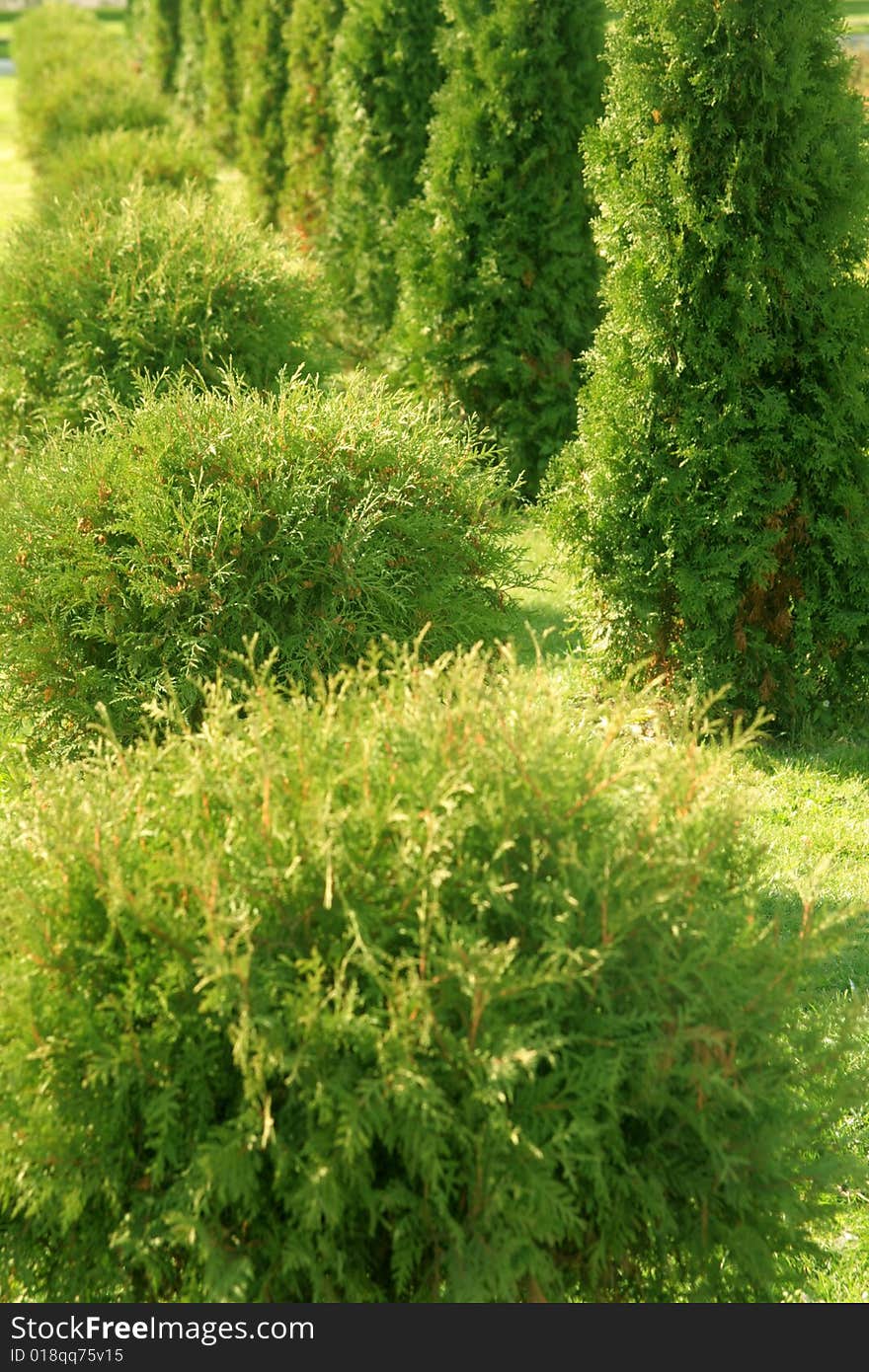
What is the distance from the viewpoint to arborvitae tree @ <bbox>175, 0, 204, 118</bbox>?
19609 mm

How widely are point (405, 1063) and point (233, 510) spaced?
235cm

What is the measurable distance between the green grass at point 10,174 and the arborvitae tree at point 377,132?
6400 millimetres

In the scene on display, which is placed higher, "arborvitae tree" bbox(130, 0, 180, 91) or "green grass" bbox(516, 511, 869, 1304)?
"arborvitae tree" bbox(130, 0, 180, 91)

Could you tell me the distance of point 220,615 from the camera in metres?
4.21

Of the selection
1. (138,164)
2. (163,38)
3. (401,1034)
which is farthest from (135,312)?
(163,38)

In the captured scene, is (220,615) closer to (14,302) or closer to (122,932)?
(122,932)

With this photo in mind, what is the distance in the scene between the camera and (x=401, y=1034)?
223cm

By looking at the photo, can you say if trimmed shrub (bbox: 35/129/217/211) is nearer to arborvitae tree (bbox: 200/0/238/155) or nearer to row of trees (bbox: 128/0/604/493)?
row of trees (bbox: 128/0/604/493)

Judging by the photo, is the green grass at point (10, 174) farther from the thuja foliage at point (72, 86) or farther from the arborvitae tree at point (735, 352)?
the arborvitae tree at point (735, 352)

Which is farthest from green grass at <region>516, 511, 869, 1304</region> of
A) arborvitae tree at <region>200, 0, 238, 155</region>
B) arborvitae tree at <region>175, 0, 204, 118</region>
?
arborvitae tree at <region>175, 0, 204, 118</region>

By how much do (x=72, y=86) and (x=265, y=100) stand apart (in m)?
4.63

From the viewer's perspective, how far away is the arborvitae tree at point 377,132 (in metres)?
9.52

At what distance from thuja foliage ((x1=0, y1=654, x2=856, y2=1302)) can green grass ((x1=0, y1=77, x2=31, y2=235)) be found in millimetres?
14160

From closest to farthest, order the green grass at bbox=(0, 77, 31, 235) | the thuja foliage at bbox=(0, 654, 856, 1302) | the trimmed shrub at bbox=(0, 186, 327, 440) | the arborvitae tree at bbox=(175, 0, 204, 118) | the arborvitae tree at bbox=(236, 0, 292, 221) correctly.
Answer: the thuja foliage at bbox=(0, 654, 856, 1302)
the trimmed shrub at bbox=(0, 186, 327, 440)
the arborvitae tree at bbox=(236, 0, 292, 221)
the green grass at bbox=(0, 77, 31, 235)
the arborvitae tree at bbox=(175, 0, 204, 118)
